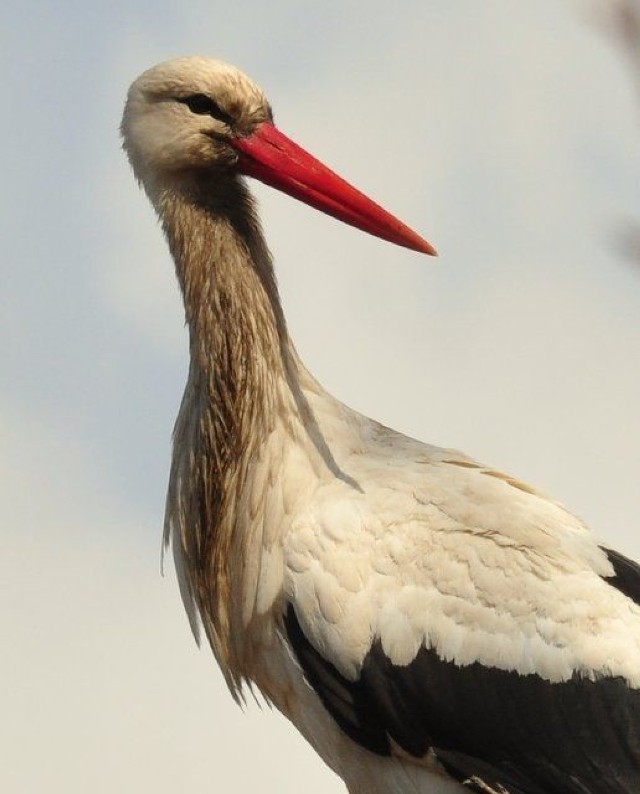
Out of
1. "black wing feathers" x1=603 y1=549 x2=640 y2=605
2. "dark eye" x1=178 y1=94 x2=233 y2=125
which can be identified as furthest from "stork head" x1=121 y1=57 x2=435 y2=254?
"black wing feathers" x1=603 y1=549 x2=640 y2=605

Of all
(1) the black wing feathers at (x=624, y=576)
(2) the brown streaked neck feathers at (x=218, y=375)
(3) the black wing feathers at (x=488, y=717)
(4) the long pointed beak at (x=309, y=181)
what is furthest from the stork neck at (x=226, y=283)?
(1) the black wing feathers at (x=624, y=576)

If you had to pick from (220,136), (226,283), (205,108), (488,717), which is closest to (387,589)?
(488,717)

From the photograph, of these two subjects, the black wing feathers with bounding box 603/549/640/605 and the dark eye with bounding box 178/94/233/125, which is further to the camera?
the dark eye with bounding box 178/94/233/125

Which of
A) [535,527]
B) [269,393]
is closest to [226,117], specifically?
[269,393]

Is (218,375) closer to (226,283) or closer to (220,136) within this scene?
(226,283)

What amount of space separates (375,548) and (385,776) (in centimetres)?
69

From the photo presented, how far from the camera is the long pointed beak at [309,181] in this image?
5695 millimetres

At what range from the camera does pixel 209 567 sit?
18.6 ft

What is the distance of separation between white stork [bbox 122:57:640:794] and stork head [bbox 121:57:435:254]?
0.02 meters

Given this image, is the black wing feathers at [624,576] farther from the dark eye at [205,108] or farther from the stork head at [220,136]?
the dark eye at [205,108]

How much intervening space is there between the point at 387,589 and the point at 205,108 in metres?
1.70

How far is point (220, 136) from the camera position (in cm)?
582

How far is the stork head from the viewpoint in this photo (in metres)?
5.79

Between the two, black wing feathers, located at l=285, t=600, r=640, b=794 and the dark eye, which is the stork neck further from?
black wing feathers, located at l=285, t=600, r=640, b=794
